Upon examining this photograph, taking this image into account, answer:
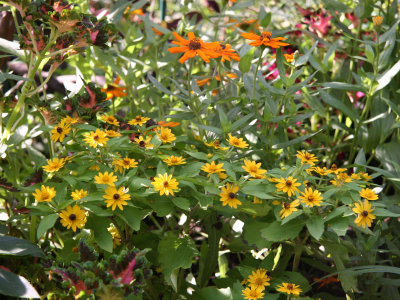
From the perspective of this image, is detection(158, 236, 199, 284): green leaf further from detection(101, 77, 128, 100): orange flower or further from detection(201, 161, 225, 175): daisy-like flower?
detection(101, 77, 128, 100): orange flower

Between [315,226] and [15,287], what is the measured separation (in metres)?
0.56

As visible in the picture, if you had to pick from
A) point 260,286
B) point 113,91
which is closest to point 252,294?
point 260,286

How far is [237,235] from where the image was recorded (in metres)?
1.43

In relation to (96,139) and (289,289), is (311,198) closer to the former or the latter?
(289,289)

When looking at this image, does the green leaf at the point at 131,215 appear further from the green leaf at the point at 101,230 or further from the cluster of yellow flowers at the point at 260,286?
the cluster of yellow flowers at the point at 260,286

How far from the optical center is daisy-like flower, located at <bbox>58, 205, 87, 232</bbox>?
96 cm

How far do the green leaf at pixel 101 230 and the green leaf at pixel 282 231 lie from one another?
0.31 m

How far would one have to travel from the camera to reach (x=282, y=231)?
1.02 meters

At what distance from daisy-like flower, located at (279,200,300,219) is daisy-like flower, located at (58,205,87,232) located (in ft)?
1.29

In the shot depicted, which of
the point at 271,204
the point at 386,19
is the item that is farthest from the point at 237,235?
the point at 386,19

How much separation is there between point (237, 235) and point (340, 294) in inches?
15.5

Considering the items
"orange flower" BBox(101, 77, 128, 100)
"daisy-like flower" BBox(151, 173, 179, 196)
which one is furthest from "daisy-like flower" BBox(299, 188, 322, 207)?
"orange flower" BBox(101, 77, 128, 100)

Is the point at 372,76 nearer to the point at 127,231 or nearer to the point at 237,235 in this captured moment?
the point at 237,235

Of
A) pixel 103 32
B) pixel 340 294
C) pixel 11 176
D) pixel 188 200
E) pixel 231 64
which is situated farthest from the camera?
pixel 231 64
